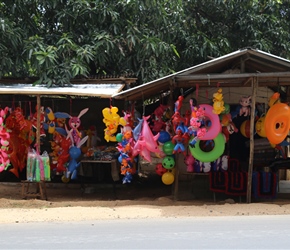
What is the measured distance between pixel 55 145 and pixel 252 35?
22.6 ft

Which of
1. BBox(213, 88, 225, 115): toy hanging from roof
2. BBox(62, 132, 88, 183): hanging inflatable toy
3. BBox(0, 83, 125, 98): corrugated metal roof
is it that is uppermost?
BBox(0, 83, 125, 98): corrugated metal roof

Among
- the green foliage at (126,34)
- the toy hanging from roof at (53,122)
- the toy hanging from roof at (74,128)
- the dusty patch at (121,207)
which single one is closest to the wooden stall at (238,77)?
the dusty patch at (121,207)

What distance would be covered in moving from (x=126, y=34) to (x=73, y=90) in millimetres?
2898

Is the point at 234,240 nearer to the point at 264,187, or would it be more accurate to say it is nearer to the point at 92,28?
the point at 264,187

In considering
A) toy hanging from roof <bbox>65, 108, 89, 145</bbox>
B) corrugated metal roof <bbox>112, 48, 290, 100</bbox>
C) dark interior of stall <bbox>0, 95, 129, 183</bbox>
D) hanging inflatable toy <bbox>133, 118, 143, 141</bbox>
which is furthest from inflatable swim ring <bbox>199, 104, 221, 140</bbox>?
dark interior of stall <bbox>0, 95, 129, 183</bbox>

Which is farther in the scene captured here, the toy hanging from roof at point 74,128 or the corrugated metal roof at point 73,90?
the toy hanging from roof at point 74,128

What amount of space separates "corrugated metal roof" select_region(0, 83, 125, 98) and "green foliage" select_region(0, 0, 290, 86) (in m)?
0.47

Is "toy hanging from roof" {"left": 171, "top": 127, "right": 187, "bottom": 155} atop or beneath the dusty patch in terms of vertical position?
atop

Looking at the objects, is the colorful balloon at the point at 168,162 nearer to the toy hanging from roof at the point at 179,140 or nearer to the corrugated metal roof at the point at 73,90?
the toy hanging from roof at the point at 179,140

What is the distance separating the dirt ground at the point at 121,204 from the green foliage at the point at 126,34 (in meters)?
2.86

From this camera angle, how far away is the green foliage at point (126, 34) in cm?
1050

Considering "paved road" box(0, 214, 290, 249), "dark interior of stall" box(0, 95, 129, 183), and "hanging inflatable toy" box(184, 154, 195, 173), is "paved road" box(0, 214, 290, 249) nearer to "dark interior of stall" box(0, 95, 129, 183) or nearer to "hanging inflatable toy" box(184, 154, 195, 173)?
"hanging inflatable toy" box(184, 154, 195, 173)

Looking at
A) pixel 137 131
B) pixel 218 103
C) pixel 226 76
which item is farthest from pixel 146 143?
pixel 226 76

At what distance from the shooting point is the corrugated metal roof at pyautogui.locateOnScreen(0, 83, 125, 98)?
874cm
